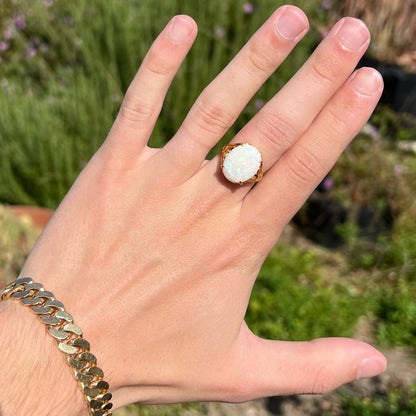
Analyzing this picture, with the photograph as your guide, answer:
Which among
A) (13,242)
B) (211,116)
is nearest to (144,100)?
(211,116)

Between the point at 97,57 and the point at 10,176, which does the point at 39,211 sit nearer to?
the point at 10,176

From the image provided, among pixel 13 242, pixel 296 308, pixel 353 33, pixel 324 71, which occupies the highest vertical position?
pixel 353 33

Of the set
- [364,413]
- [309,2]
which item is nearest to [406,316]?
[364,413]

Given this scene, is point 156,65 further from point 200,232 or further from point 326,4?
point 326,4

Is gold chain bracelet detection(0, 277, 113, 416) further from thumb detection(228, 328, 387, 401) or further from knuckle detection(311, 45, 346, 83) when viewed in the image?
knuckle detection(311, 45, 346, 83)

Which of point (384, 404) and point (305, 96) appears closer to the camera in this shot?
point (305, 96)

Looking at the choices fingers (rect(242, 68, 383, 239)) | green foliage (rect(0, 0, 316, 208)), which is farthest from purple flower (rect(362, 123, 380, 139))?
fingers (rect(242, 68, 383, 239))

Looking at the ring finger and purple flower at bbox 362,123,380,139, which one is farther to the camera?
purple flower at bbox 362,123,380,139
